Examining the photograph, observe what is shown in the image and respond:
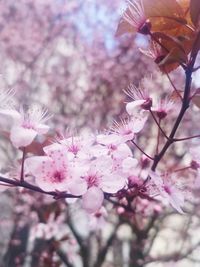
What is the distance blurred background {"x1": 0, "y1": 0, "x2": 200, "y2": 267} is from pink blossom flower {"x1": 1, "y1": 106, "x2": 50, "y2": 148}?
3155mm

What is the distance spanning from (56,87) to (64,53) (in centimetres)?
77

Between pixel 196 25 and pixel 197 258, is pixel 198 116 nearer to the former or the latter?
pixel 197 258

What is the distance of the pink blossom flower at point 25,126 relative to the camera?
2.98 feet

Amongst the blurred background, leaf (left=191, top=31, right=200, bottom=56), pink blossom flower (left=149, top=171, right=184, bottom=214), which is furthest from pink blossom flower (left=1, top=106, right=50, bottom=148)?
the blurred background

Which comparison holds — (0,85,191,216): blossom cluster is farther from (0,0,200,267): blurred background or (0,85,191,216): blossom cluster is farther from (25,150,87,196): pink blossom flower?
(0,0,200,267): blurred background

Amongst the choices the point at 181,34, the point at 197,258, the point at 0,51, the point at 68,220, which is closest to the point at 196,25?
the point at 181,34

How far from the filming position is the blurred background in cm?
473

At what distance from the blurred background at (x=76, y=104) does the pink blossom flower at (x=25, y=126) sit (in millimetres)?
3155

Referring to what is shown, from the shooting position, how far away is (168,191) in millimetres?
1019

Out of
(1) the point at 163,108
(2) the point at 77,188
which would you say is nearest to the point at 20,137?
(2) the point at 77,188

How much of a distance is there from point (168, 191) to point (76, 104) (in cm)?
480

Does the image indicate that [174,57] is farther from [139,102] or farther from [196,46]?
[139,102]

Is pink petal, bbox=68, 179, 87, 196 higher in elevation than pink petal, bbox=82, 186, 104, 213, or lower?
higher

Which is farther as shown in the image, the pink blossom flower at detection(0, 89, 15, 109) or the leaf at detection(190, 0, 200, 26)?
the pink blossom flower at detection(0, 89, 15, 109)
